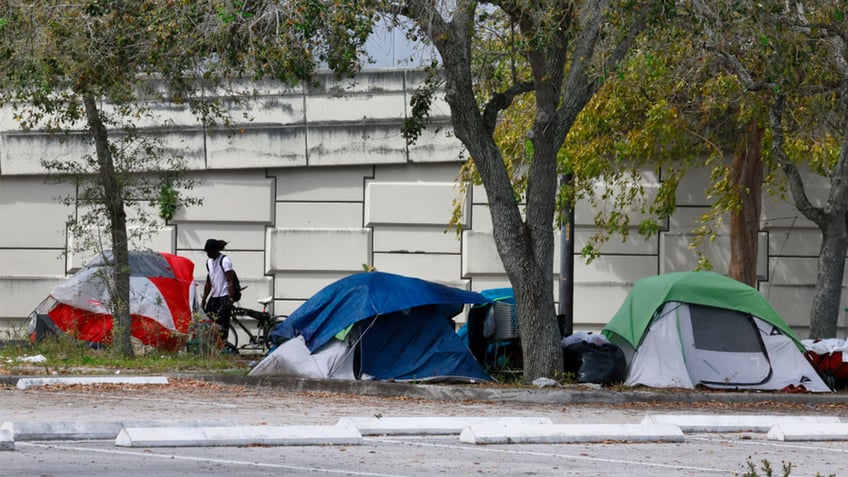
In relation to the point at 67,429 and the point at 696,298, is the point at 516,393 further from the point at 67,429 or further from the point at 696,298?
the point at 67,429

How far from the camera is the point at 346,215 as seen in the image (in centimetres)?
2211

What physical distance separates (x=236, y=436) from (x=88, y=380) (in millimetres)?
6393

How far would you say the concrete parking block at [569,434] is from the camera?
9.92m

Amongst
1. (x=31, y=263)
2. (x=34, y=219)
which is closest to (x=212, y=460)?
(x=31, y=263)

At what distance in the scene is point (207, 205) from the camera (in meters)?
22.3

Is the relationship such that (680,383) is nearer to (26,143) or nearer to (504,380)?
(504,380)

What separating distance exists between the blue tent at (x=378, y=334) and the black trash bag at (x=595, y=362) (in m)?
1.08

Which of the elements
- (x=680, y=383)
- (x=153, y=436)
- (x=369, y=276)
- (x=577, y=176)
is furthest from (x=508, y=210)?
(x=153, y=436)

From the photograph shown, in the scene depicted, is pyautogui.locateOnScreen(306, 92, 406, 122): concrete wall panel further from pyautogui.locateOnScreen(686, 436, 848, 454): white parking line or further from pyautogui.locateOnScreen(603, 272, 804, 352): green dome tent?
pyautogui.locateOnScreen(686, 436, 848, 454): white parking line

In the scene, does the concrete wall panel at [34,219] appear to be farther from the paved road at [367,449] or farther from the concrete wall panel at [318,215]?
the paved road at [367,449]

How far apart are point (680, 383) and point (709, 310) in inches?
45.3

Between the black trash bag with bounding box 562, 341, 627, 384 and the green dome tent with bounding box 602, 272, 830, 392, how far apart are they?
12.9 inches

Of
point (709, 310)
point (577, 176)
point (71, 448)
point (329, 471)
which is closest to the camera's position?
point (329, 471)

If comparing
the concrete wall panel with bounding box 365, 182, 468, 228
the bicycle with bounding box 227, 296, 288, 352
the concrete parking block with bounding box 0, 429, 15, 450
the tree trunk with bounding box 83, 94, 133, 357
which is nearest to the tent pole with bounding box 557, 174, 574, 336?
the concrete wall panel with bounding box 365, 182, 468, 228
